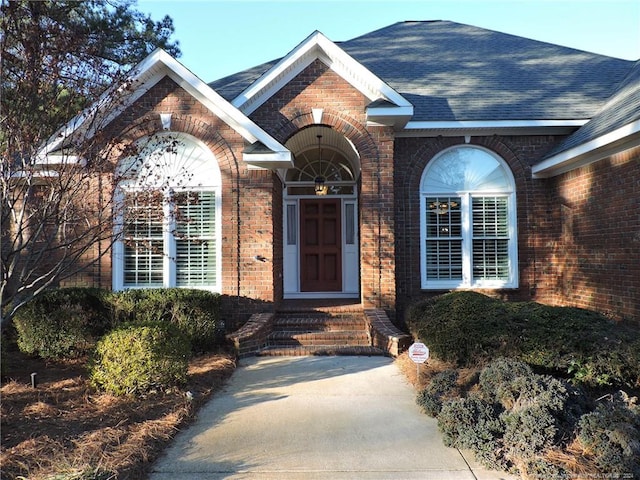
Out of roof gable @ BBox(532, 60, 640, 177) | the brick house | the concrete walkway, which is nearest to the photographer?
the concrete walkway

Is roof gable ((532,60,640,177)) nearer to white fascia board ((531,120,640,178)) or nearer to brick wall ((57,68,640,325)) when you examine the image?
white fascia board ((531,120,640,178))

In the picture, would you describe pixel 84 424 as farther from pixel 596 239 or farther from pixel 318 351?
pixel 596 239

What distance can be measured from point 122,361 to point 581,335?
5.47 meters

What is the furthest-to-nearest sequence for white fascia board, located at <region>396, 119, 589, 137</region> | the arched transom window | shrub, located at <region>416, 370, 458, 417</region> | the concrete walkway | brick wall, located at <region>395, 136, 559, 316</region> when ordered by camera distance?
the arched transom window, brick wall, located at <region>395, 136, 559, 316</region>, white fascia board, located at <region>396, 119, 589, 137</region>, shrub, located at <region>416, 370, 458, 417</region>, the concrete walkway

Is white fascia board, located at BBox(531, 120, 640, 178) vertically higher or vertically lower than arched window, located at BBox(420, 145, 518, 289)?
higher

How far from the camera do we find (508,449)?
3.52m

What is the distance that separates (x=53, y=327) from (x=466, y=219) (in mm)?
7887

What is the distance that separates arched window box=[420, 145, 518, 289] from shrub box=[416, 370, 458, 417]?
Answer: 439 cm

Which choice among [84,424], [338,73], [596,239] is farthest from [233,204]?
[596,239]

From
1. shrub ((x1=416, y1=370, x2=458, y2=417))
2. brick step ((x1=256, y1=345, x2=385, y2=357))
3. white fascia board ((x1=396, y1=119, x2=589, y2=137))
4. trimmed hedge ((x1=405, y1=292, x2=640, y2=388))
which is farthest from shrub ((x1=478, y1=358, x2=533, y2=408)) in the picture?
white fascia board ((x1=396, y1=119, x2=589, y2=137))

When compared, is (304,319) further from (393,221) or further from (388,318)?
(393,221)

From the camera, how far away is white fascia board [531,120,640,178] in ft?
21.6

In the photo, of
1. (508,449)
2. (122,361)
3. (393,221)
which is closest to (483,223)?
(393,221)

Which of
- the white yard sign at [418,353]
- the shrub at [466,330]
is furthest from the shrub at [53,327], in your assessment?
the shrub at [466,330]
